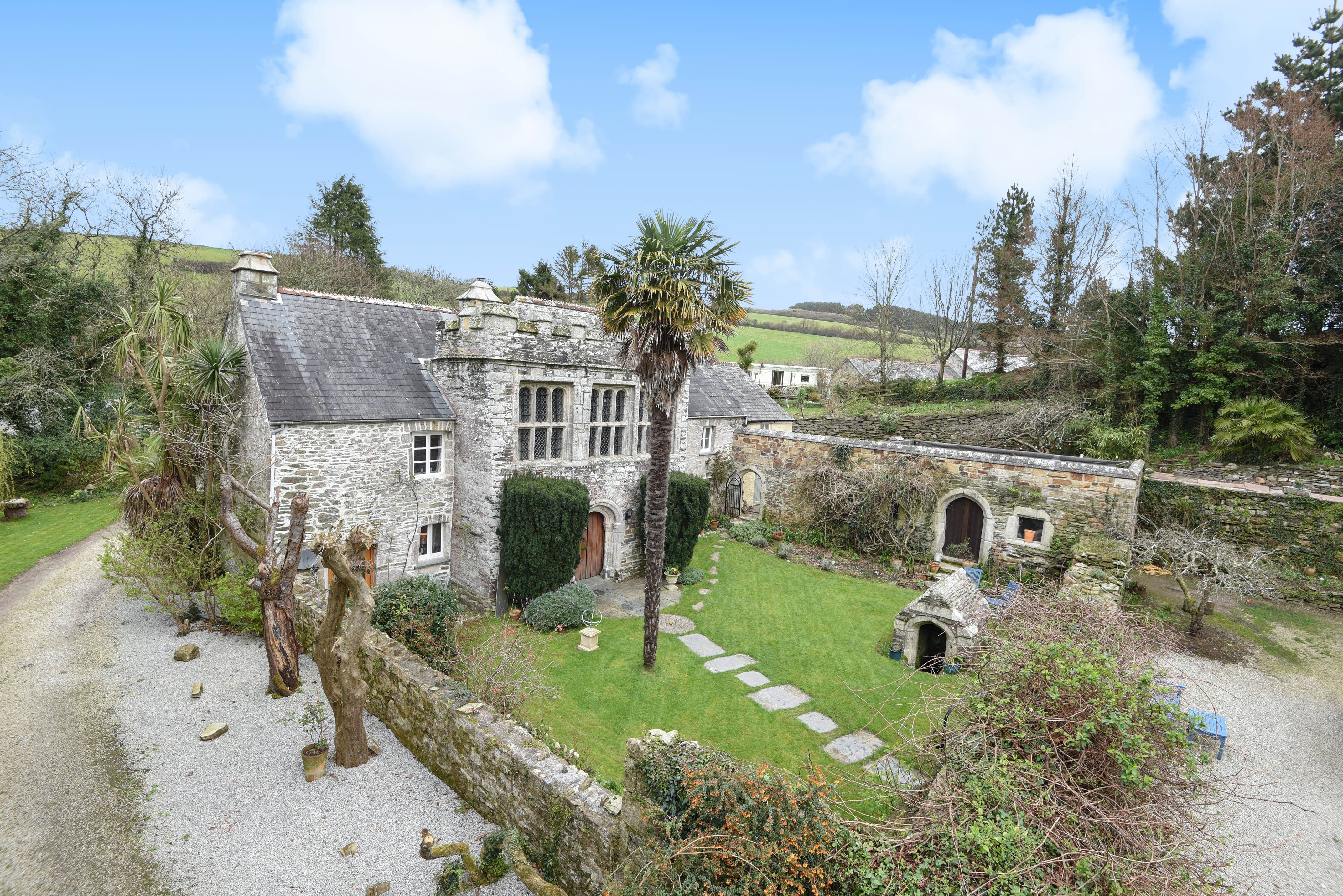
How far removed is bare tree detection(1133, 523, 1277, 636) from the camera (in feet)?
41.3

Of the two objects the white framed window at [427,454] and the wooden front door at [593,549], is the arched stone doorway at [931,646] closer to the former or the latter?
the wooden front door at [593,549]

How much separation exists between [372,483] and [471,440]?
241 cm

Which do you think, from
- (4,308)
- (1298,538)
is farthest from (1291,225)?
(4,308)

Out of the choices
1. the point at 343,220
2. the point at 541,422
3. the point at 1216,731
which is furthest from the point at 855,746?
the point at 343,220

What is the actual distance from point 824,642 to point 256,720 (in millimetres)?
10662

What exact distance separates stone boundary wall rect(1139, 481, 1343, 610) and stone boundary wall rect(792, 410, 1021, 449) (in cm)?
772

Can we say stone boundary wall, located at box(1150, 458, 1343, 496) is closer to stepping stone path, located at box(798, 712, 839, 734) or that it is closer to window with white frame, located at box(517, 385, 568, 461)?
stepping stone path, located at box(798, 712, 839, 734)

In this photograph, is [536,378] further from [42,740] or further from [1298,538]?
[1298,538]

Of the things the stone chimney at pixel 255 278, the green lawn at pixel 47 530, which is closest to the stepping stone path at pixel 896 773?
the stone chimney at pixel 255 278

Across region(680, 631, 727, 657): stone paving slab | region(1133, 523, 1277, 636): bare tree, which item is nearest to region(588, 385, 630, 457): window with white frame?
region(680, 631, 727, 657): stone paving slab

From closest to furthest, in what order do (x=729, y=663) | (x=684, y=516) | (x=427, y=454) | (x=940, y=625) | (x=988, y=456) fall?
(x=940, y=625) → (x=729, y=663) → (x=427, y=454) → (x=684, y=516) → (x=988, y=456)

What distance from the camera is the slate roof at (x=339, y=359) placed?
1241 centimetres

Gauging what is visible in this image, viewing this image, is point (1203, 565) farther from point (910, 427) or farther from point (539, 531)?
point (539, 531)

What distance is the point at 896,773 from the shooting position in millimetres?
7152
